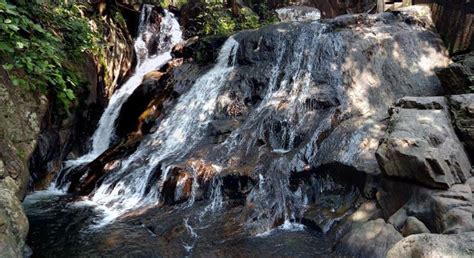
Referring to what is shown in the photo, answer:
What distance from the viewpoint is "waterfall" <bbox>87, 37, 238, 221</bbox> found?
24.3 feet

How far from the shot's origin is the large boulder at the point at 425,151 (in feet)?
17.1

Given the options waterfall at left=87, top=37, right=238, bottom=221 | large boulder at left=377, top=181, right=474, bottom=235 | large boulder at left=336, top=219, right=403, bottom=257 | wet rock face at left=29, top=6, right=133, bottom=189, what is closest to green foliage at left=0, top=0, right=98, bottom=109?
wet rock face at left=29, top=6, right=133, bottom=189

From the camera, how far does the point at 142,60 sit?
1370 cm

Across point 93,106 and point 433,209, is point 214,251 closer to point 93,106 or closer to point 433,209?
point 433,209

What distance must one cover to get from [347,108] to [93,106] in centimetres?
659

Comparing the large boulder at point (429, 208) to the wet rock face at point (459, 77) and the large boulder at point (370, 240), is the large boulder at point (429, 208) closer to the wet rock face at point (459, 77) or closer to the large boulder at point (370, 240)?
the large boulder at point (370, 240)

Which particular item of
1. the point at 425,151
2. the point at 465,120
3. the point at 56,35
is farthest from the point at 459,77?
the point at 56,35

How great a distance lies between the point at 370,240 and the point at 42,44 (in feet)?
17.1

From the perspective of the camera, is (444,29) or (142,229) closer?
(142,229)

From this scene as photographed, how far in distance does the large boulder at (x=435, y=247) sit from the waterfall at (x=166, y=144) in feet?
15.1

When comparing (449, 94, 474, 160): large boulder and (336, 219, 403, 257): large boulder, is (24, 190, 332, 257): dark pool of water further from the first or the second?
(449, 94, 474, 160): large boulder

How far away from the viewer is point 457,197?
199 inches

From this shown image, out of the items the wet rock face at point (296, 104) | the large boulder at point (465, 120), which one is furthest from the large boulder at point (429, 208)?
the large boulder at point (465, 120)

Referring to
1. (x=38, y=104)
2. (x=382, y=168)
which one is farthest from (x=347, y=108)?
(x=38, y=104)
